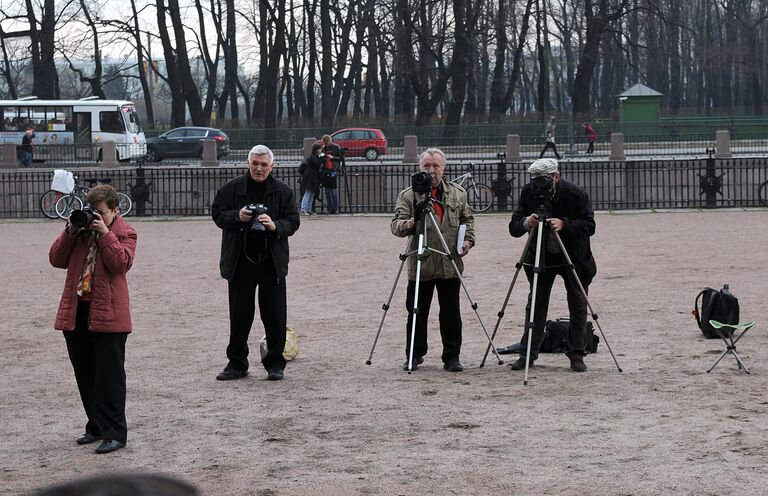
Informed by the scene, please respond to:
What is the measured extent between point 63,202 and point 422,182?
1805 cm

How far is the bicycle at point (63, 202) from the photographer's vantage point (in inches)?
977

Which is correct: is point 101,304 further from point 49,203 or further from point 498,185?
point 49,203

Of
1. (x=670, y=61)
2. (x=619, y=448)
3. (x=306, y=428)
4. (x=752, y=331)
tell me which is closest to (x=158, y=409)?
(x=306, y=428)

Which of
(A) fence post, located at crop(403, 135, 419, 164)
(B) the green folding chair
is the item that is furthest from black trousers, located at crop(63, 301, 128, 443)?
(A) fence post, located at crop(403, 135, 419, 164)

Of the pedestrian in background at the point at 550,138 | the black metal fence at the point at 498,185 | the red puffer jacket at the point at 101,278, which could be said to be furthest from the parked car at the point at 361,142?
the red puffer jacket at the point at 101,278

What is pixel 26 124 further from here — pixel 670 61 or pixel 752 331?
pixel 670 61

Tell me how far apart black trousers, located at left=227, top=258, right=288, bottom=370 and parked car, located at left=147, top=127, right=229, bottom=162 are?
33.6 m

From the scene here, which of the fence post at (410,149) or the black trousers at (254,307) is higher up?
the fence post at (410,149)

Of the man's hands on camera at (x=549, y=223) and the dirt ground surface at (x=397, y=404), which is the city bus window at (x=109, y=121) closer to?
the dirt ground surface at (x=397, y=404)

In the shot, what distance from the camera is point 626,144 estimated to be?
39.5m

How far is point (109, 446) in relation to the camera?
21.1 feet

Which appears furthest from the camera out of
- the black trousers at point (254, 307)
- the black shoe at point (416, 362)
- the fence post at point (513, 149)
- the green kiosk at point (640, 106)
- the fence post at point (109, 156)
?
the green kiosk at point (640, 106)

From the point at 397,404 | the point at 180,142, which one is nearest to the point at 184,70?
the point at 180,142

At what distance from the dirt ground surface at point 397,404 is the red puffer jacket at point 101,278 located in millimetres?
721
